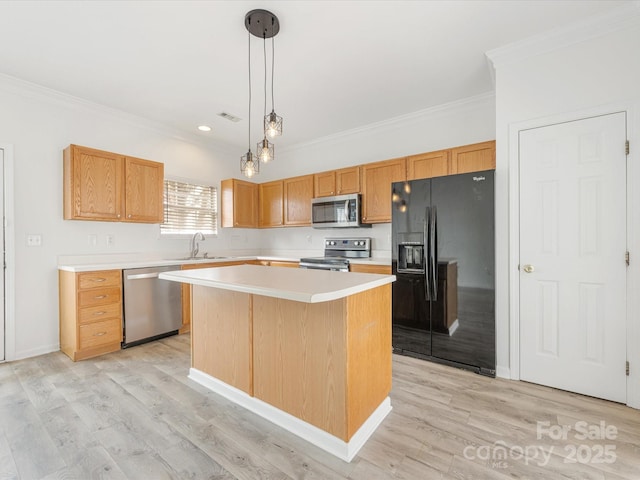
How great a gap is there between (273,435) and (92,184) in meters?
3.19

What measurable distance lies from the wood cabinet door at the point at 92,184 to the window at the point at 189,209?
2.76 ft

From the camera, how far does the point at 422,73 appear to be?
288cm

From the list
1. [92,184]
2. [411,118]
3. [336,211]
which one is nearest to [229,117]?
[92,184]

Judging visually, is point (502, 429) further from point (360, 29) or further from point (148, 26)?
point (148, 26)

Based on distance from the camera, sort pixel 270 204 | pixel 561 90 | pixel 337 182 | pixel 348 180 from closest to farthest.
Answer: pixel 561 90, pixel 348 180, pixel 337 182, pixel 270 204

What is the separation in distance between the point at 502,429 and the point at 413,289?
1348 millimetres

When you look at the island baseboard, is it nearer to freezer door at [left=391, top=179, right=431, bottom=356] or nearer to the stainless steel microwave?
freezer door at [left=391, top=179, right=431, bottom=356]

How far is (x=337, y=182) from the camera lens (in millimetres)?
4270

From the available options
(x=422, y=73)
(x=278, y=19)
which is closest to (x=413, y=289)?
(x=422, y=73)

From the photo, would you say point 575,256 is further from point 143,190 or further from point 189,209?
point 189,209

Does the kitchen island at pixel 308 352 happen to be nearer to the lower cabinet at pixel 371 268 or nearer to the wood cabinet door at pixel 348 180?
the lower cabinet at pixel 371 268

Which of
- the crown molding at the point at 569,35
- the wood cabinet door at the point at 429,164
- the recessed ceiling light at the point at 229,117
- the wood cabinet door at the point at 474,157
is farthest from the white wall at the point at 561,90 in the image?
the recessed ceiling light at the point at 229,117

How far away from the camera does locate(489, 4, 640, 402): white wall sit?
6.88ft

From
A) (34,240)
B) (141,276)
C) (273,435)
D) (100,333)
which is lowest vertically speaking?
(273,435)
